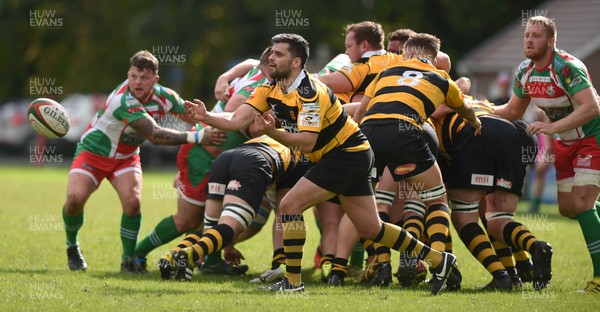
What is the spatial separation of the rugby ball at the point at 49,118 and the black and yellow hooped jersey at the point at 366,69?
2.81 m

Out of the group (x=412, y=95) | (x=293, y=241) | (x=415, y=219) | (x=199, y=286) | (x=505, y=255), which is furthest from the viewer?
(x=505, y=255)

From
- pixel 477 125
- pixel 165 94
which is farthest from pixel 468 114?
pixel 165 94

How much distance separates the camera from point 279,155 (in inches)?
333

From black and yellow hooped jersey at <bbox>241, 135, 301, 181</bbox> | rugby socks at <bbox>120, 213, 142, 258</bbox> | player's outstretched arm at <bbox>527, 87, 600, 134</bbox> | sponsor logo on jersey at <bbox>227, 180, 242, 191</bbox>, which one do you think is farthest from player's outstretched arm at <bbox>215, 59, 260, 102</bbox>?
player's outstretched arm at <bbox>527, 87, 600, 134</bbox>

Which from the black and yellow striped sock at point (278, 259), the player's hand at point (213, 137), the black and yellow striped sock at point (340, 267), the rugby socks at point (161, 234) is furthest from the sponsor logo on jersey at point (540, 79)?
the rugby socks at point (161, 234)

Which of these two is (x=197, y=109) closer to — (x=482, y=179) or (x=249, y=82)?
(x=249, y=82)

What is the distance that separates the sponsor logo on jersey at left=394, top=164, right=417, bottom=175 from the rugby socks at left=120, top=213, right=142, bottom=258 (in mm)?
2924

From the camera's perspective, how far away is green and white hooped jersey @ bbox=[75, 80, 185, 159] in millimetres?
9117

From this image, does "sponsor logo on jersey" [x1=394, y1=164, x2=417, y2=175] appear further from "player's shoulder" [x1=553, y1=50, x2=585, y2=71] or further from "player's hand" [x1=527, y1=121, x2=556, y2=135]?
"player's shoulder" [x1=553, y1=50, x2=585, y2=71]

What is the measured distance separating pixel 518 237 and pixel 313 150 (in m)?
2.14

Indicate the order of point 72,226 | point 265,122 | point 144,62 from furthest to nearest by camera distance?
point 72,226, point 144,62, point 265,122

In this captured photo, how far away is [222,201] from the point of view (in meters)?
8.53

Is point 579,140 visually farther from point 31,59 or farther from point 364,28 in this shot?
point 31,59

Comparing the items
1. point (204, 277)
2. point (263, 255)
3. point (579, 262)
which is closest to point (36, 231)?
point (263, 255)
